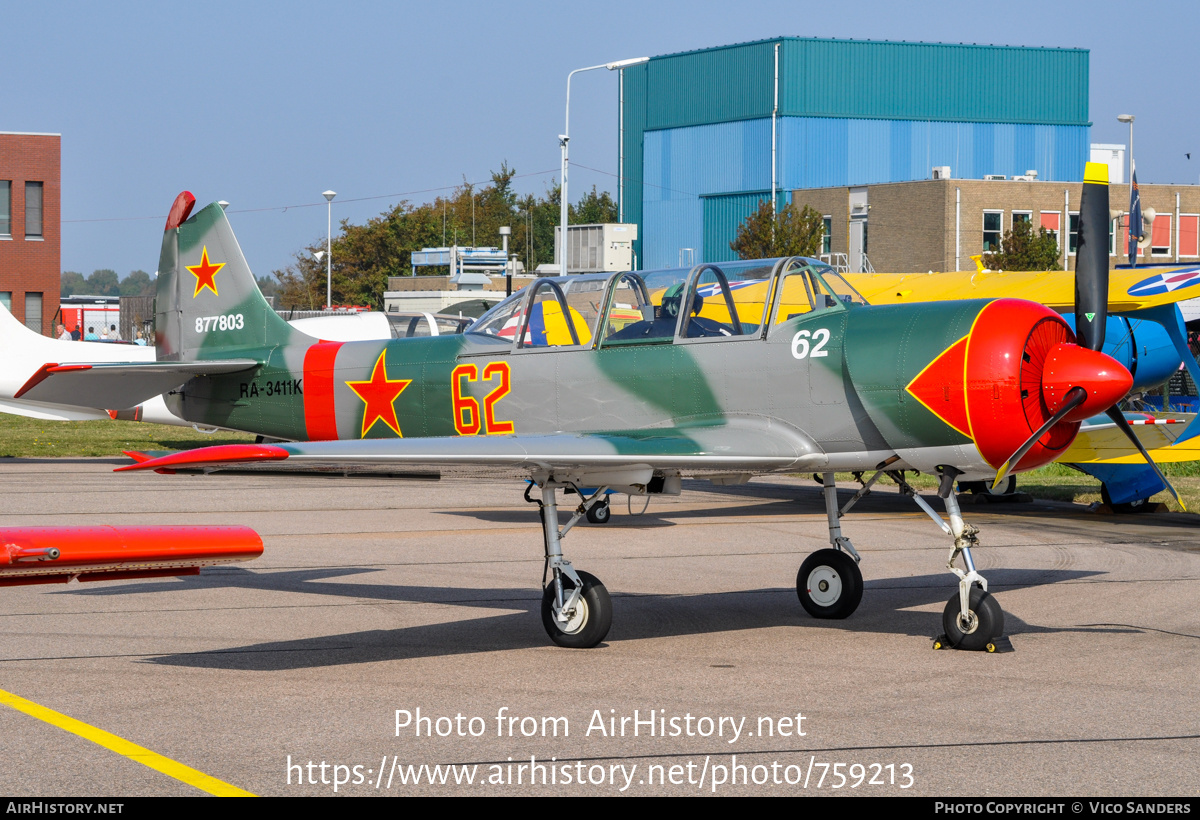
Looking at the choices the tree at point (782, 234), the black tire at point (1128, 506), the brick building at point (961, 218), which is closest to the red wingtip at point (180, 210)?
the black tire at point (1128, 506)

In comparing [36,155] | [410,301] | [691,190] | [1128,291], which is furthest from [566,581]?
[691,190]

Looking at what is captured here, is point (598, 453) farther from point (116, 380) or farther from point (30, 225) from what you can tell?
point (30, 225)

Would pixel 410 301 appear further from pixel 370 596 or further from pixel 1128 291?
pixel 370 596

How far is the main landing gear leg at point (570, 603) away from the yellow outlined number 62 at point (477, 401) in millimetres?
1470

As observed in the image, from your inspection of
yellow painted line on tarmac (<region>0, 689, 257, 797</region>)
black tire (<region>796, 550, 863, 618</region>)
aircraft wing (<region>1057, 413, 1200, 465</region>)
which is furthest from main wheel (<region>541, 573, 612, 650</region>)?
aircraft wing (<region>1057, 413, 1200, 465</region>)

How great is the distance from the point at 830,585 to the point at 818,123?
5853cm

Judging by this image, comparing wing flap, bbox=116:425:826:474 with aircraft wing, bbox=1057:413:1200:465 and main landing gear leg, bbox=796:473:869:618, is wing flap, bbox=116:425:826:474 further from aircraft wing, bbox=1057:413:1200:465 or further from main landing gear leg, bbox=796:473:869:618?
aircraft wing, bbox=1057:413:1200:465

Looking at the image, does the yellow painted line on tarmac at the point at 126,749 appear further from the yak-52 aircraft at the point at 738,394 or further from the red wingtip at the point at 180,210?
the red wingtip at the point at 180,210

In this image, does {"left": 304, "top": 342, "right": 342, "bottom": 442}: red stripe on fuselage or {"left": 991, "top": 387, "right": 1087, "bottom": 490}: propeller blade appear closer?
{"left": 991, "top": 387, "right": 1087, "bottom": 490}: propeller blade

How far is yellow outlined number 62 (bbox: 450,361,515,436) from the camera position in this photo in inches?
376

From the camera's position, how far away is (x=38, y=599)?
9.41 m

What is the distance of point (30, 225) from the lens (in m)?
48.8

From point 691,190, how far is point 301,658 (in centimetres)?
6239

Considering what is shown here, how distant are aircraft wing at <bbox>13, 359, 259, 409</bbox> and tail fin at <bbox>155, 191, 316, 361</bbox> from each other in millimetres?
257
